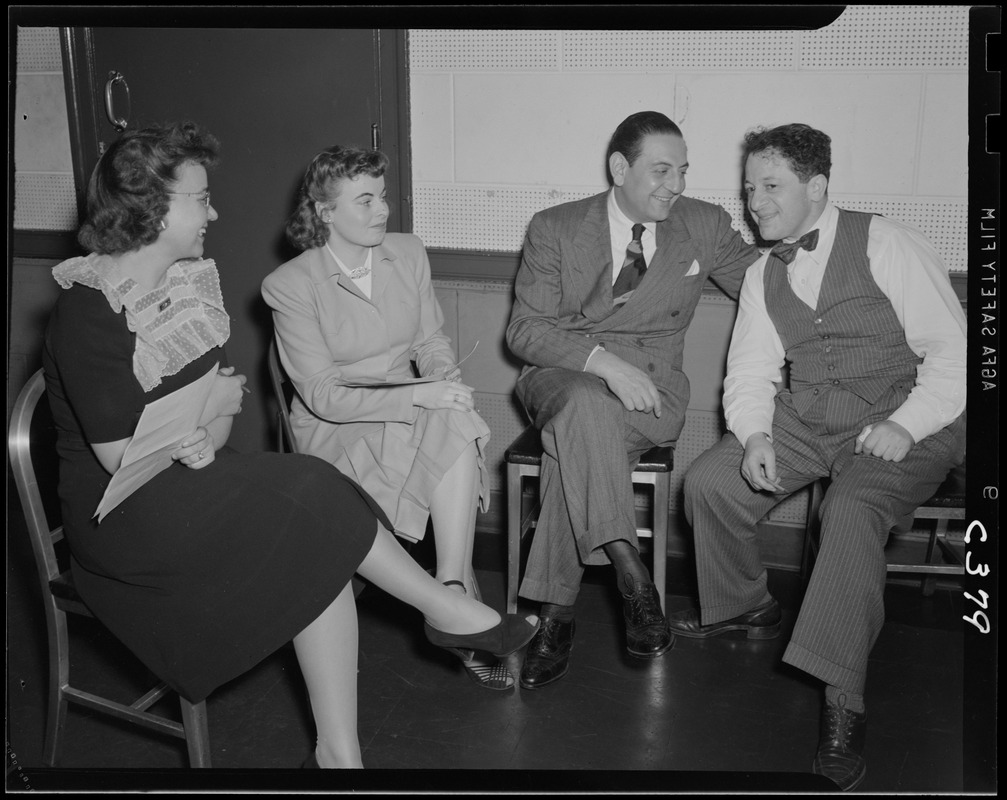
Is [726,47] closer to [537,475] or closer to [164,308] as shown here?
[537,475]

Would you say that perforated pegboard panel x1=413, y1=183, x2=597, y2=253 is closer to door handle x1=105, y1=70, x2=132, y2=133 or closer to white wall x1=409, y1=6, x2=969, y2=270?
white wall x1=409, y1=6, x2=969, y2=270

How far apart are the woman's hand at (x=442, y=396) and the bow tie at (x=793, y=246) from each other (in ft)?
3.19

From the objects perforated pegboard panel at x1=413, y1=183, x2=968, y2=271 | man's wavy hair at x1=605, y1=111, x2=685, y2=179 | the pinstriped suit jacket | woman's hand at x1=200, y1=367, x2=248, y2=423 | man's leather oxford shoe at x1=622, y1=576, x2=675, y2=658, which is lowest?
man's leather oxford shoe at x1=622, y1=576, x2=675, y2=658

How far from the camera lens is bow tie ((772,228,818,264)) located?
2742 millimetres

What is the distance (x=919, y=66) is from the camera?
2.83 metres

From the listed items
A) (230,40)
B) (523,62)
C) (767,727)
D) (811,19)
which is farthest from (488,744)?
(230,40)

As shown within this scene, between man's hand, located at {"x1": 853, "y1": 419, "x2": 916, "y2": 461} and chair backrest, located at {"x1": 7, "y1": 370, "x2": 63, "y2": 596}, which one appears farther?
man's hand, located at {"x1": 853, "y1": 419, "x2": 916, "y2": 461}

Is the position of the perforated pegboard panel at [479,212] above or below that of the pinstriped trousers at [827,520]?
above

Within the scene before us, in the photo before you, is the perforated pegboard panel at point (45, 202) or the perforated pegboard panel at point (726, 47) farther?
the perforated pegboard panel at point (45, 202)

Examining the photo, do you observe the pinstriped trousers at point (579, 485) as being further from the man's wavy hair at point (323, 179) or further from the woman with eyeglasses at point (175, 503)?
the man's wavy hair at point (323, 179)

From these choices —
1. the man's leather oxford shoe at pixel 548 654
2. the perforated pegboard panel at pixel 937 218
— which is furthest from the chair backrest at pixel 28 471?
the perforated pegboard panel at pixel 937 218

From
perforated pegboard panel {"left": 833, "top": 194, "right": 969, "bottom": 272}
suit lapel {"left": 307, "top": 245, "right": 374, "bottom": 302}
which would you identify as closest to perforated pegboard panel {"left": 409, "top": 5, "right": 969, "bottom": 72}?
perforated pegboard panel {"left": 833, "top": 194, "right": 969, "bottom": 272}

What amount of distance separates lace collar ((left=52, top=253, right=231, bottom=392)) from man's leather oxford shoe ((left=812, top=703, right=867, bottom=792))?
1.75 m

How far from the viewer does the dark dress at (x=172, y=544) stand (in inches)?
82.4
